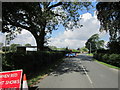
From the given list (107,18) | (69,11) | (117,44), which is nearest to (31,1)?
(69,11)

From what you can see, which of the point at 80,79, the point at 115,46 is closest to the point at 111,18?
the point at 115,46

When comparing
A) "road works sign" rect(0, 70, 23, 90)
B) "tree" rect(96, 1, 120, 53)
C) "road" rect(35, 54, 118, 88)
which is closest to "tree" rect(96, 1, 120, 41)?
"tree" rect(96, 1, 120, 53)

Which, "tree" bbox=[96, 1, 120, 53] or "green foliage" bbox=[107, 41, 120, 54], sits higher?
"tree" bbox=[96, 1, 120, 53]

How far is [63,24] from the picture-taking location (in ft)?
67.4

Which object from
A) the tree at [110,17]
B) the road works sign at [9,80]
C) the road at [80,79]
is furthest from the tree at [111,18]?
the road works sign at [9,80]

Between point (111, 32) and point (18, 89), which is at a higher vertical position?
point (111, 32)

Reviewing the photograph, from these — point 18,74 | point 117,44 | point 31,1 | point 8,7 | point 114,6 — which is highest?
point 114,6

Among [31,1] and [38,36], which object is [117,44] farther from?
[31,1]

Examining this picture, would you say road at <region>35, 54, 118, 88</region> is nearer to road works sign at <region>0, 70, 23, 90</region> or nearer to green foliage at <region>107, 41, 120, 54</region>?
road works sign at <region>0, 70, 23, 90</region>

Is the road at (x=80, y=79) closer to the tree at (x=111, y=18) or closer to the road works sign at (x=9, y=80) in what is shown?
the road works sign at (x=9, y=80)

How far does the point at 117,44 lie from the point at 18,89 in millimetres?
17067

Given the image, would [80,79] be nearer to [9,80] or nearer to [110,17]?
[9,80]

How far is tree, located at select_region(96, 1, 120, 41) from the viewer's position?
15641 mm

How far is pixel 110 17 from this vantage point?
16.8 m
